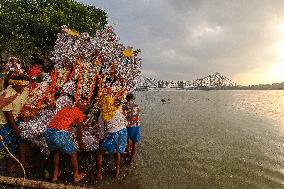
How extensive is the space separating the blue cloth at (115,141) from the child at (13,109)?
78.1 inches

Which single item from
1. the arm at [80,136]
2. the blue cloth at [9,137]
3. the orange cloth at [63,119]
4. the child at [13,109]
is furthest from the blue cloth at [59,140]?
the blue cloth at [9,137]

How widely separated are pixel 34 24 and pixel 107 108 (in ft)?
23.4

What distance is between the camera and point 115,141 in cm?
772

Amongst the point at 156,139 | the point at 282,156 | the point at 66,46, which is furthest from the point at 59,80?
the point at 282,156

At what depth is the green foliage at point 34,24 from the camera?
497 inches

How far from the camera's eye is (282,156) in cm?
1245

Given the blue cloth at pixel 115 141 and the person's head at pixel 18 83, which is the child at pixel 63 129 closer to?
the blue cloth at pixel 115 141

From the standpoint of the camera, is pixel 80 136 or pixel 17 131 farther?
pixel 17 131

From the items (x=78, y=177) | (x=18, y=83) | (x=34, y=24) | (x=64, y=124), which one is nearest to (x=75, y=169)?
(x=78, y=177)

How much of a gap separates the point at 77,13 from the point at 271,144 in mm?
10045

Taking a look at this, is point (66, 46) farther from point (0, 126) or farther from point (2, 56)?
point (2, 56)

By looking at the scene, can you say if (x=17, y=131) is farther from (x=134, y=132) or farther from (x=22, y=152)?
(x=134, y=132)

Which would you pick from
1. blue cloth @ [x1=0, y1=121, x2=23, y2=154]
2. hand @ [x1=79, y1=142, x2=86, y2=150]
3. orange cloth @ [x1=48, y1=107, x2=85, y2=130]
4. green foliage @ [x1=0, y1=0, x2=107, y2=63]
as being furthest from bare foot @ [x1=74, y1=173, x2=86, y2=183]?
green foliage @ [x1=0, y1=0, x2=107, y2=63]

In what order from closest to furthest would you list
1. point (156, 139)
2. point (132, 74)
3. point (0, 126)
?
point (0, 126), point (132, 74), point (156, 139)
